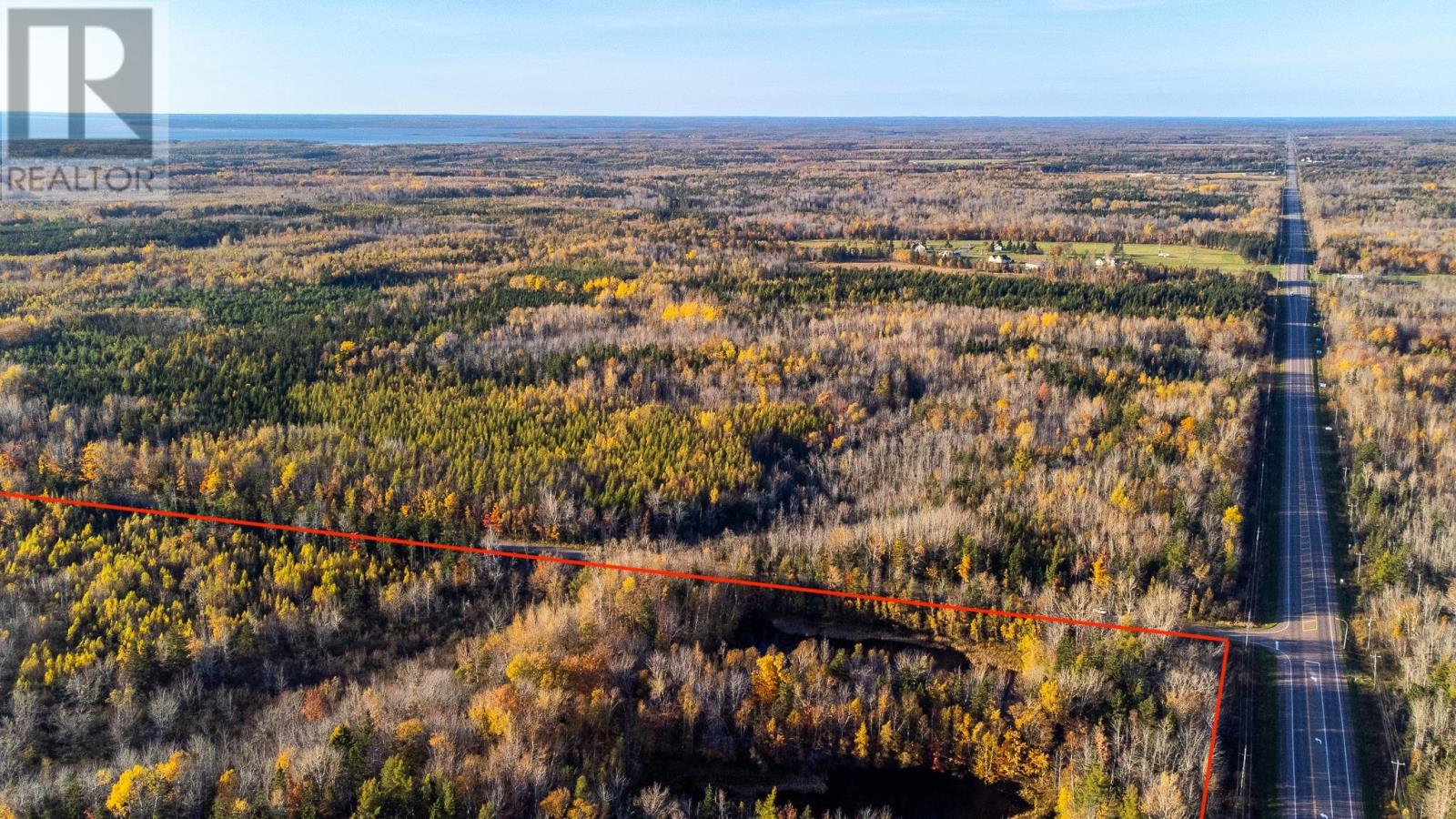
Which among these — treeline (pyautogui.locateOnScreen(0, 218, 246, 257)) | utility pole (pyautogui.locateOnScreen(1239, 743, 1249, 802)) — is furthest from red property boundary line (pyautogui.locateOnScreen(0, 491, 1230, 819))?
treeline (pyautogui.locateOnScreen(0, 218, 246, 257))

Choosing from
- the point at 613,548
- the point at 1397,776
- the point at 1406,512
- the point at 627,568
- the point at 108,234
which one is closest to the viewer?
the point at 1397,776

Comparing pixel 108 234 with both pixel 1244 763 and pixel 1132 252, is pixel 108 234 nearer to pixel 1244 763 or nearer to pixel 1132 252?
pixel 1132 252

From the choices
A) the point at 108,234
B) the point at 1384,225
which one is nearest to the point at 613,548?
the point at 108,234

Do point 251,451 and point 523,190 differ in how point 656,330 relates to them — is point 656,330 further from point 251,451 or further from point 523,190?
point 523,190

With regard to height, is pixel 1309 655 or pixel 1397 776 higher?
pixel 1309 655

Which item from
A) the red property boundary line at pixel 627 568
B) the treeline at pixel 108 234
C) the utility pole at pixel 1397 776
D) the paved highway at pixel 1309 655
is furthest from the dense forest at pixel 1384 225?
the treeline at pixel 108 234

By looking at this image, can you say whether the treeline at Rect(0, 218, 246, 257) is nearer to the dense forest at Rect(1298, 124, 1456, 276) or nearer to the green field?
the green field

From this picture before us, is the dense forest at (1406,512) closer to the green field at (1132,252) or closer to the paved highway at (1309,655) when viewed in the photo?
the paved highway at (1309,655)
